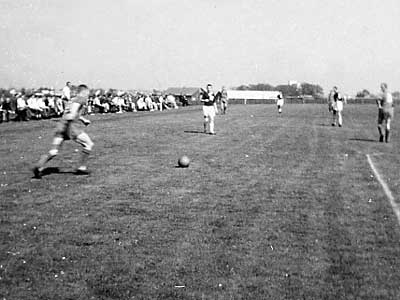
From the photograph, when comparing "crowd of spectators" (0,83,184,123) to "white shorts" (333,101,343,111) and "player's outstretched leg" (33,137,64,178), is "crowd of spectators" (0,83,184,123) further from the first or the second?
"player's outstretched leg" (33,137,64,178)

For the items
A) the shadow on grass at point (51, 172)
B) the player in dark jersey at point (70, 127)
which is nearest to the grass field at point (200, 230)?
the shadow on grass at point (51, 172)

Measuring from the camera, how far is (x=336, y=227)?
30.1ft

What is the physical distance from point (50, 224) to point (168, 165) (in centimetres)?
732

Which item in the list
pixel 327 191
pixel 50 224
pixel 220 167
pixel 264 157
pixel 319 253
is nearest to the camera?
pixel 319 253

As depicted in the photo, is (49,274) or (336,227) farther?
(336,227)

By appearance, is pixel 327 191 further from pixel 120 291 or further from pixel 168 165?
pixel 120 291

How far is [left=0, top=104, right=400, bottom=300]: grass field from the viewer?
656 centimetres

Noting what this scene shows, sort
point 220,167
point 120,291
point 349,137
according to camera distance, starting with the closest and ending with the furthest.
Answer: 1. point 120,291
2. point 220,167
3. point 349,137

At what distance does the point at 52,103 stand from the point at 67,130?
1207 inches

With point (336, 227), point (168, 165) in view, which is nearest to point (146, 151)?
point (168, 165)

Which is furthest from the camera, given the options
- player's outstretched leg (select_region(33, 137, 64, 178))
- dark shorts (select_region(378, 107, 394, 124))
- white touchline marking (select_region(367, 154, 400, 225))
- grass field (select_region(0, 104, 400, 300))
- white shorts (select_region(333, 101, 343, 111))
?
white shorts (select_region(333, 101, 343, 111))

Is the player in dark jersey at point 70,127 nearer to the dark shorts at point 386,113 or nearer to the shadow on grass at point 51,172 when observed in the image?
the shadow on grass at point 51,172

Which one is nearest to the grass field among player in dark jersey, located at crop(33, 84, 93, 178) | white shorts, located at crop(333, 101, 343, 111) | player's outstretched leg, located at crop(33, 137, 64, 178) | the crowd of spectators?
player's outstretched leg, located at crop(33, 137, 64, 178)

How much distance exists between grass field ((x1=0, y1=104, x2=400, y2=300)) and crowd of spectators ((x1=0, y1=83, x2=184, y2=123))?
15520 millimetres
